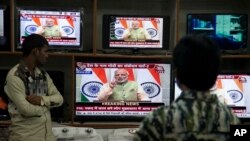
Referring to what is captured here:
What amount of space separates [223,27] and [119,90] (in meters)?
1.00

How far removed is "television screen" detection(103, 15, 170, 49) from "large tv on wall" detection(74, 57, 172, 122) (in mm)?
160

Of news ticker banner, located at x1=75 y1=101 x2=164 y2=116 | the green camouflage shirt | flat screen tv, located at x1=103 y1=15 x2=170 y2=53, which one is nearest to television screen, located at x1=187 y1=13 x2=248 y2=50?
flat screen tv, located at x1=103 y1=15 x2=170 y2=53

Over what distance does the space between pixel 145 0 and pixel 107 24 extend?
0.55m

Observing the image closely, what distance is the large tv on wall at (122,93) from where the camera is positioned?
3375mm

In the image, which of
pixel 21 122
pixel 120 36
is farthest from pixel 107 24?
pixel 21 122

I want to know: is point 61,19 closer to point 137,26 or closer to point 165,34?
point 137,26

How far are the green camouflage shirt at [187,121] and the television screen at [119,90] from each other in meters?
2.23

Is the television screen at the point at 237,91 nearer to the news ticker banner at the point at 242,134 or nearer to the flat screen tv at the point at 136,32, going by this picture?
the flat screen tv at the point at 136,32

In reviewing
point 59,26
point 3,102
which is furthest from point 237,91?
point 3,102

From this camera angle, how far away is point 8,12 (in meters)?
3.24

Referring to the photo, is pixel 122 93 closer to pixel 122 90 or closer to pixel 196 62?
pixel 122 90

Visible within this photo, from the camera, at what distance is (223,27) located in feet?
11.1

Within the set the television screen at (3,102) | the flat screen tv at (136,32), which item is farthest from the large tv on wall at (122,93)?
the television screen at (3,102)

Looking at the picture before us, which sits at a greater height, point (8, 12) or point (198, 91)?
point (8, 12)
